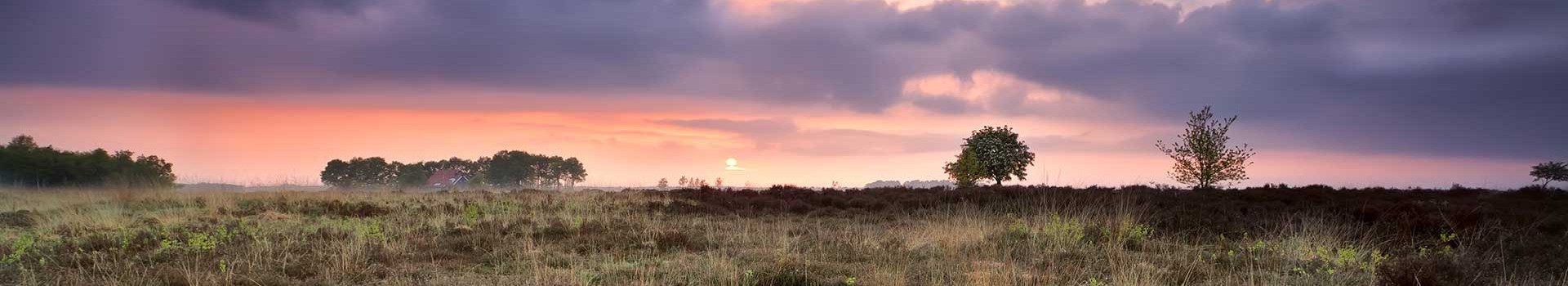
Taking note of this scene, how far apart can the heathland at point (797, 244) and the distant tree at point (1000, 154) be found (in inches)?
966

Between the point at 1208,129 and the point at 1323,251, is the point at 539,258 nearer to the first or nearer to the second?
the point at 1323,251

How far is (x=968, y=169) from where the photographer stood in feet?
149

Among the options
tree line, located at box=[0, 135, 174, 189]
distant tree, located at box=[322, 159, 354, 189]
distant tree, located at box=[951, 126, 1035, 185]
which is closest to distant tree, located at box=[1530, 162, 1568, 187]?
distant tree, located at box=[951, 126, 1035, 185]

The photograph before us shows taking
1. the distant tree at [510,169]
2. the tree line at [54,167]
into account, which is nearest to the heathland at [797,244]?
the tree line at [54,167]

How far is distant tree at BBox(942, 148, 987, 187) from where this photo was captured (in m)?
44.6

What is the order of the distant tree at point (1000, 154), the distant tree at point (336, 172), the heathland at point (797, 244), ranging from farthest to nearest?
1. the distant tree at point (336, 172)
2. the distant tree at point (1000, 154)
3. the heathland at point (797, 244)

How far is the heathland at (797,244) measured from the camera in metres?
9.00

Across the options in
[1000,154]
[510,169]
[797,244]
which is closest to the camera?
[797,244]

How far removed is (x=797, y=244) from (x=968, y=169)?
35.1m

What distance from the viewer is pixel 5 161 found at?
46.6 m

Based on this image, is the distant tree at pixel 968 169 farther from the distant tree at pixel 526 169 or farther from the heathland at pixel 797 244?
the distant tree at pixel 526 169

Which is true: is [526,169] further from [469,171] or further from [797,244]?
[797,244]

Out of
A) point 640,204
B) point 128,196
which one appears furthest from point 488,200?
point 128,196

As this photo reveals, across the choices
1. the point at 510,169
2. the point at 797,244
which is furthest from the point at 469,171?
the point at 797,244
